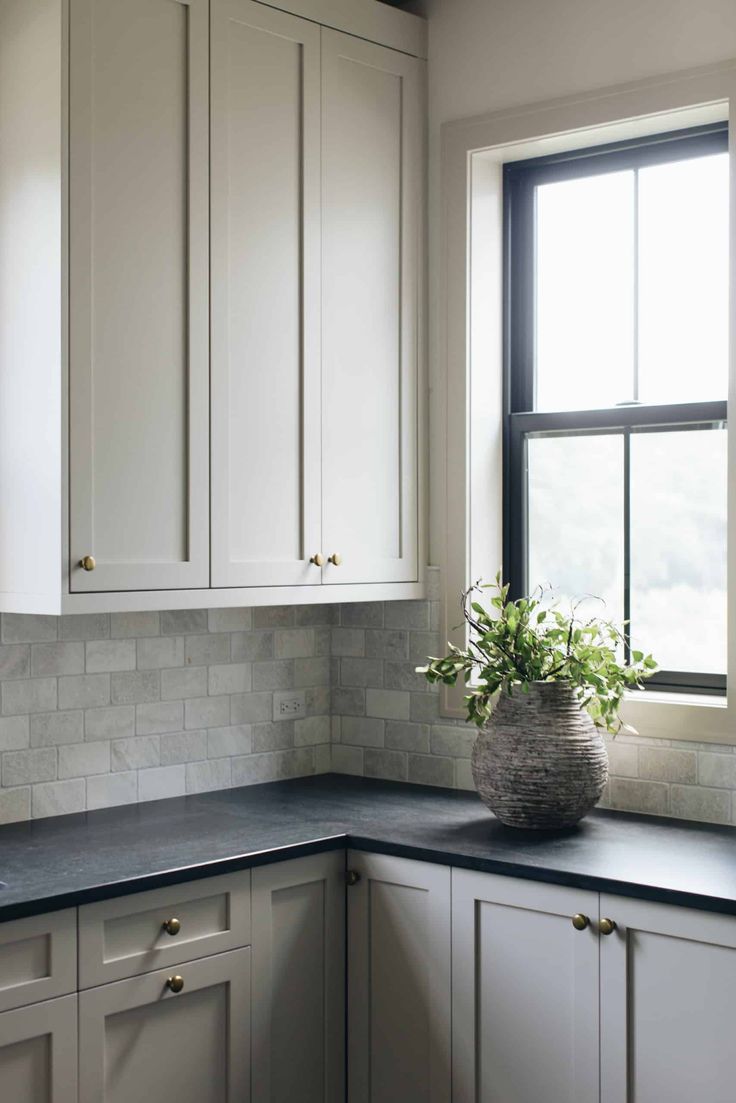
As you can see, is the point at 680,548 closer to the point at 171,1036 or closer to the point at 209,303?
the point at 209,303

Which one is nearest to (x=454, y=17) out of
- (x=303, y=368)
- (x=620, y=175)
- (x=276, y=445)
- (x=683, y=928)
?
(x=620, y=175)

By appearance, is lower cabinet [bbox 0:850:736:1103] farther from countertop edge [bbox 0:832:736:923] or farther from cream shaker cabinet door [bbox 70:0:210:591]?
cream shaker cabinet door [bbox 70:0:210:591]

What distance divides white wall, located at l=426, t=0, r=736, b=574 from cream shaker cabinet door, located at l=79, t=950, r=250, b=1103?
128 centimetres

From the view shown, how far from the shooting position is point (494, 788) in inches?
109

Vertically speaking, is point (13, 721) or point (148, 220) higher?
point (148, 220)

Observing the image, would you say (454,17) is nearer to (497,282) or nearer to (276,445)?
(497,282)

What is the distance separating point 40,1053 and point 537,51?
2539mm

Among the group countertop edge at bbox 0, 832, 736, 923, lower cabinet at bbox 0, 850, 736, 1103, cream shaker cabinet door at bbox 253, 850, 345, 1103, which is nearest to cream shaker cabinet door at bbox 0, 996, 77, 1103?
lower cabinet at bbox 0, 850, 736, 1103

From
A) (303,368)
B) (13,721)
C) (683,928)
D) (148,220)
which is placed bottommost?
(683,928)

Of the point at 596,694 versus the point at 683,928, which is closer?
the point at 683,928

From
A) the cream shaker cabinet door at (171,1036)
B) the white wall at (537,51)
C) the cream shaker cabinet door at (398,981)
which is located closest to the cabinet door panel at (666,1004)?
the cream shaker cabinet door at (398,981)

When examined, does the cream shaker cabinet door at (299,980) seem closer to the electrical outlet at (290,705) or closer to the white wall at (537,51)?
the electrical outlet at (290,705)

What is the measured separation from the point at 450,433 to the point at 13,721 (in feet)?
4.31

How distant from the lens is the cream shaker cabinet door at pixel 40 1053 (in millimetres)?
→ 2182
